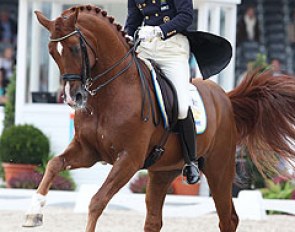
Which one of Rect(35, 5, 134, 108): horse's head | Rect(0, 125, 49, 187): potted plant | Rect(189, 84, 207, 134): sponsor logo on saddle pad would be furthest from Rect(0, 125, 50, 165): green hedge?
Rect(35, 5, 134, 108): horse's head

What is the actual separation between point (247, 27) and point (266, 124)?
9.92 m

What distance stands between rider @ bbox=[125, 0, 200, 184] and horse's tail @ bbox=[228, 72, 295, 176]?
122 cm

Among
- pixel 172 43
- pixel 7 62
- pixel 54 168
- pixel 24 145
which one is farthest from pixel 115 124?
pixel 7 62

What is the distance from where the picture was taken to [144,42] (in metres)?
7.54

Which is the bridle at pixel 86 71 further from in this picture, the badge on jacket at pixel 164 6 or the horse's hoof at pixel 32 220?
the horse's hoof at pixel 32 220

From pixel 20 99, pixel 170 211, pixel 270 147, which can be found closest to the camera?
pixel 270 147

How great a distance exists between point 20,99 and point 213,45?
6413 millimetres

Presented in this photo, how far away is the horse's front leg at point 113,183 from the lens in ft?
21.2

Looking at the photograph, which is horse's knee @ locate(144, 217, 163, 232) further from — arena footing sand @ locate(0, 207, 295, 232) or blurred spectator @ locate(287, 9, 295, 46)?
blurred spectator @ locate(287, 9, 295, 46)

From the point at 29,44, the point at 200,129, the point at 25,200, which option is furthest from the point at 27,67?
the point at 200,129

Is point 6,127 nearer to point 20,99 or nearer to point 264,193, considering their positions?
point 20,99

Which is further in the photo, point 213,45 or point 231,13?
point 231,13

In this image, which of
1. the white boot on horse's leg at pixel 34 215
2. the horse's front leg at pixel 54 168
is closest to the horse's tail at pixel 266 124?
the horse's front leg at pixel 54 168

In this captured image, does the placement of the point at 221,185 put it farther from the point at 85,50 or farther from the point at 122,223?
the point at 122,223
